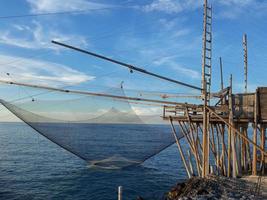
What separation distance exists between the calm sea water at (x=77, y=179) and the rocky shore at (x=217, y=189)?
741 centimetres

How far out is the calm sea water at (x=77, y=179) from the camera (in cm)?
2652

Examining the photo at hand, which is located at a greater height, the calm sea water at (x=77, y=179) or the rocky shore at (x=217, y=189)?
the rocky shore at (x=217, y=189)

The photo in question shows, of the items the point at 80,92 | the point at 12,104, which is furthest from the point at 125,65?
the point at 12,104

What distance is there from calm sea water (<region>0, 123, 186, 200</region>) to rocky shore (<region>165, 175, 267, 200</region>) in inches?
292

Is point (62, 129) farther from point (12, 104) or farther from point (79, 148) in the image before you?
point (12, 104)

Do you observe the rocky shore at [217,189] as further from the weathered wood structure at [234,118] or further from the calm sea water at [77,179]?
the calm sea water at [77,179]

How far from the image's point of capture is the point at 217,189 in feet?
56.4

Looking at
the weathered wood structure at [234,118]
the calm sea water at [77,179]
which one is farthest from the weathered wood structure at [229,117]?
the calm sea water at [77,179]

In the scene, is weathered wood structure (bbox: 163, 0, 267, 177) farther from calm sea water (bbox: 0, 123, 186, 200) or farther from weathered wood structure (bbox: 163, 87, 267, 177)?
calm sea water (bbox: 0, 123, 186, 200)

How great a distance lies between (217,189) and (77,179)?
58.9 ft

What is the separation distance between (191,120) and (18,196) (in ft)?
46.5

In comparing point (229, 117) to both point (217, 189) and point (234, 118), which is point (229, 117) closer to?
point (234, 118)

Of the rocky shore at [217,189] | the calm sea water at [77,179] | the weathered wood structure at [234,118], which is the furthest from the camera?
the calm sea water at [77,179]

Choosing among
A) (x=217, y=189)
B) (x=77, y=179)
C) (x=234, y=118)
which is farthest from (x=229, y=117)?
(x=77, y=179)
